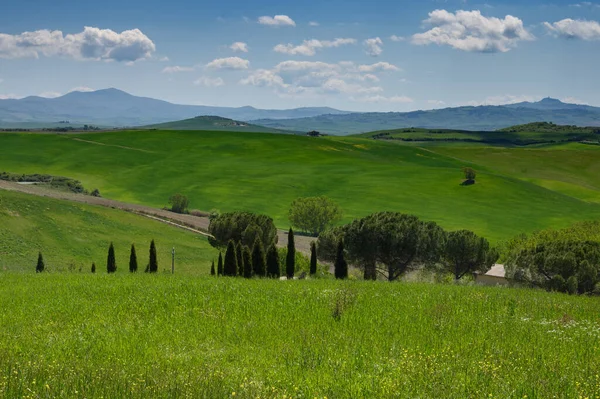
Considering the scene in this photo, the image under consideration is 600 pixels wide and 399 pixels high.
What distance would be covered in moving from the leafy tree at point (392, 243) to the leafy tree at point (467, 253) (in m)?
5.71

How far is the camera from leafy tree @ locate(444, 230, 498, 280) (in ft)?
231

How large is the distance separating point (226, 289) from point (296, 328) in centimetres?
947

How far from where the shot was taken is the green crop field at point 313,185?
5167 inches

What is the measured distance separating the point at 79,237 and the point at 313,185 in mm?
85271

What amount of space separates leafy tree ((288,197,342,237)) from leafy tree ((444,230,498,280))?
48.5 m

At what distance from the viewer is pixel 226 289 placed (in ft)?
101

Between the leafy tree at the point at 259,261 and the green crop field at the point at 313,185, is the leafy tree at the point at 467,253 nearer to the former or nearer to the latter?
the leafy tree at the point at 259,261

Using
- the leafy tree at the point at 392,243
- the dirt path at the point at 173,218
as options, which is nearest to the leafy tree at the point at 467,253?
the leafy tree at the point at 392,243

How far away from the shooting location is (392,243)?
201 ft

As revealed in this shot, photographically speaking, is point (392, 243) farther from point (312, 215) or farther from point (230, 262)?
point (312, 215)

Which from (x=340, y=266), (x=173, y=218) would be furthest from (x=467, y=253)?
(x=173, y=218)

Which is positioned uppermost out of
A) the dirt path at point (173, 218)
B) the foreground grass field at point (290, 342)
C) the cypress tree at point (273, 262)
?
the foreground grass field at point (290, 342)

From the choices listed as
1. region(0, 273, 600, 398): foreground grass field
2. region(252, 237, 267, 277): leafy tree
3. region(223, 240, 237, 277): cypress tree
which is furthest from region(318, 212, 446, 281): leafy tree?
region(0, 273, 600, 398): foreground grass field

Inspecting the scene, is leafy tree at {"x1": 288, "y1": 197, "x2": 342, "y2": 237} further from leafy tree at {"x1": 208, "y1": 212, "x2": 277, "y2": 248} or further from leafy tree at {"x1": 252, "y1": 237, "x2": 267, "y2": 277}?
leafy tree at {"x1": 252, "y1": 237, "x2": 267, "y2": 277}
